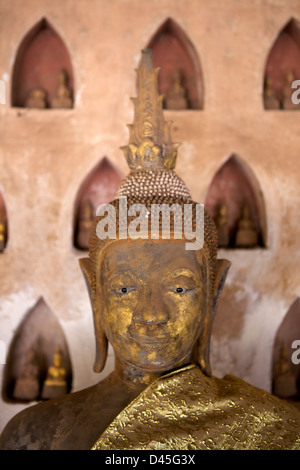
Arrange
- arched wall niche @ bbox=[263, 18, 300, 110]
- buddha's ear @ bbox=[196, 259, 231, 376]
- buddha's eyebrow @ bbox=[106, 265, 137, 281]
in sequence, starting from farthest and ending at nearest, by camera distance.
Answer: arched wall niche @ bbox=[263, 18, 300, 110] < buddha's ear @ bbox=[196, 259, 231, 376] < buddha's eyebrow @ bbox=[106, 265, 137, 281]

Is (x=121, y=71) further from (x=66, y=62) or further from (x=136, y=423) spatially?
(x=136, y=423)

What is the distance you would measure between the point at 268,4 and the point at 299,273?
55.4 inches

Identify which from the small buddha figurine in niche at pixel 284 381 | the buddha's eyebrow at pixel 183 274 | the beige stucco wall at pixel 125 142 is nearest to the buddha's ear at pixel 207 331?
the buddha's eyebrow at pixel 183 274

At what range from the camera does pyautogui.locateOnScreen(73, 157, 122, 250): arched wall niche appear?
2498 mm

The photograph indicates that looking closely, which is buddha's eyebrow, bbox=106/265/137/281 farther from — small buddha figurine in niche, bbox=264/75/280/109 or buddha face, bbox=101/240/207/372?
small buddha figurine in niche, bbox=264/75/280/109

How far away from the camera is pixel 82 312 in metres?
2.44

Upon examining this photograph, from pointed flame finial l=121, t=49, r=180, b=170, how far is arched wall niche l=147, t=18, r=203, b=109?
0.77m

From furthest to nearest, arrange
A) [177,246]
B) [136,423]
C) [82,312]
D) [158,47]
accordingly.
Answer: [158,47] → [82,312] → [177,246] → [136,423]

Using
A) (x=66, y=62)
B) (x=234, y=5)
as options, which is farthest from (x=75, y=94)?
(x=234, y=5)

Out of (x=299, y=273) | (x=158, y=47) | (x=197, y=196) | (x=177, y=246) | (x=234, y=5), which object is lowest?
(x=299, y=273)

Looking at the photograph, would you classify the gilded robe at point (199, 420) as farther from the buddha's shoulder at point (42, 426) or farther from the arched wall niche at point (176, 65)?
the arched wall niche at point (176, 65)

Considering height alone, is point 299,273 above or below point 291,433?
above

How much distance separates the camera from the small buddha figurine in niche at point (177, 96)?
253 centimetres

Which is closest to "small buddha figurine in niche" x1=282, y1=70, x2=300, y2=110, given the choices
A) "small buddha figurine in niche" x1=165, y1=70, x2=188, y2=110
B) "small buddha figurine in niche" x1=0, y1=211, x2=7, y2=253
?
"small buddha figurine in niche" x1=165, y1=70, x2=188, y2=110
